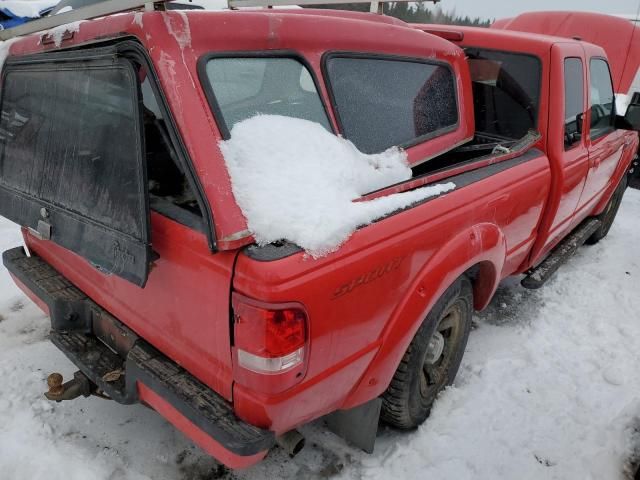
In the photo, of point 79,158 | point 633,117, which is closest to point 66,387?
point 79,158

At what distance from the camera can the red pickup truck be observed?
1484 millimetres

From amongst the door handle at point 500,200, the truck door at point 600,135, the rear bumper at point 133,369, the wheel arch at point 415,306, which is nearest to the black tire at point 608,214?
the truck door at point 600,135

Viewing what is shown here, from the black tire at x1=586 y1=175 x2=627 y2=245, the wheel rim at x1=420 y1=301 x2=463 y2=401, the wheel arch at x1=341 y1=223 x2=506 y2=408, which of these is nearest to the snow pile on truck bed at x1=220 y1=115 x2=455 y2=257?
the wheel arch at x1=341 y1=223 x2=506 y2=408

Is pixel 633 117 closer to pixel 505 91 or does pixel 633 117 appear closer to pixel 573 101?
pixel 573 101

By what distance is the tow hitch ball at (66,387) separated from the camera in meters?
1.97

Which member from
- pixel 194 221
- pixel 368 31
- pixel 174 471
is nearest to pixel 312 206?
pixel 194 221

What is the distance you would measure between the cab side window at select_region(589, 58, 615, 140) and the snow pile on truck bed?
2638mm

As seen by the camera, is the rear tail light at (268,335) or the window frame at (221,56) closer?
the rear tail light at (268,335)

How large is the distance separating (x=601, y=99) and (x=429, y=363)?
2956mm

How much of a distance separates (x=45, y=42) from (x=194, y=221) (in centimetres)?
A: 111

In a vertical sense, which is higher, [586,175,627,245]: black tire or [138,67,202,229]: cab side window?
[138,67,202,229]: cab side window

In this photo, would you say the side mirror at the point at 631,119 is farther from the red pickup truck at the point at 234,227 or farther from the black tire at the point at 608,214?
the red pickup truck at the point at 234,227

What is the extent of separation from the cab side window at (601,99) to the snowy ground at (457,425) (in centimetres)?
162

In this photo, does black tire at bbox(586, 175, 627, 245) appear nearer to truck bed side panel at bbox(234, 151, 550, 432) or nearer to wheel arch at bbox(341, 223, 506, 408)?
truck bed side panel at bbox(234, 151, 550, 432)
